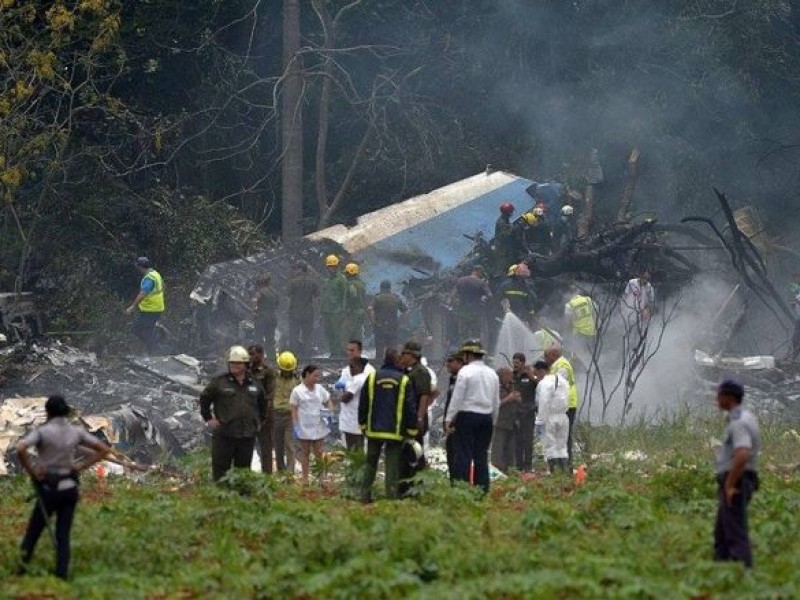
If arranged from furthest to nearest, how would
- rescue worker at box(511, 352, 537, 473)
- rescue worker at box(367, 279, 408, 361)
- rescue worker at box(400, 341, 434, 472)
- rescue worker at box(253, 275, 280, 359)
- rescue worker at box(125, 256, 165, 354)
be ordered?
rescue worker at box(125, 256, 165, 354), rescue worker at box(253, 275, 280, 359), rescue worker at box(367, 279, 408, 361), rescue worker at box(511, 352, 537, 473), rescue worker at box(400, 341, 434, 472)

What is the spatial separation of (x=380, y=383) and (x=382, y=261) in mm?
13499

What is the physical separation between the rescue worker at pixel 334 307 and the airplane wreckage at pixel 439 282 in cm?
98

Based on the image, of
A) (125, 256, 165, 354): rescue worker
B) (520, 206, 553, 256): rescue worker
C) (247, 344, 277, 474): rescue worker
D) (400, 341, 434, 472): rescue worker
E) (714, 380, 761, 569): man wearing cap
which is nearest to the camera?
(714, 380, 761, 569): man wearing cap

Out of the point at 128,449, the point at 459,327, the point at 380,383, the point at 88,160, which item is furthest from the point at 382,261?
the point at 380,383

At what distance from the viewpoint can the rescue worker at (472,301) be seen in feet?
85.6

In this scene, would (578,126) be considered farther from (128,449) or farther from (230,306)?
(128,449)

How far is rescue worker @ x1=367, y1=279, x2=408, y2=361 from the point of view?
84.4 ft

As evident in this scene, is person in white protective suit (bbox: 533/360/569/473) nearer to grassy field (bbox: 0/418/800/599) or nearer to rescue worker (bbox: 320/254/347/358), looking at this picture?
grassy field (bbox: 0/418/800/599)

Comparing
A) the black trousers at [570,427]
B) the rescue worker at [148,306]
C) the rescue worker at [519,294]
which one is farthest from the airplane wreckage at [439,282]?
the black trousers at [570,427]

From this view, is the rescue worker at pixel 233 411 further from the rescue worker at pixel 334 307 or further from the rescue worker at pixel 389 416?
the rescue worker at pixel 334 307

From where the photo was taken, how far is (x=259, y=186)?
34094mm

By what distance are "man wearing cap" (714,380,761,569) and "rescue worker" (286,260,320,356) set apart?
15804 mm

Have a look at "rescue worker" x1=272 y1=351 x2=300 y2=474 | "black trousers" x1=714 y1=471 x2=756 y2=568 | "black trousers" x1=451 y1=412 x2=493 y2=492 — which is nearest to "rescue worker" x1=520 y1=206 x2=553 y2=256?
"rescue worker" x1=272 y1=351 x2=300 y2=474

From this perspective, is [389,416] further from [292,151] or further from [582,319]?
[292,151]
